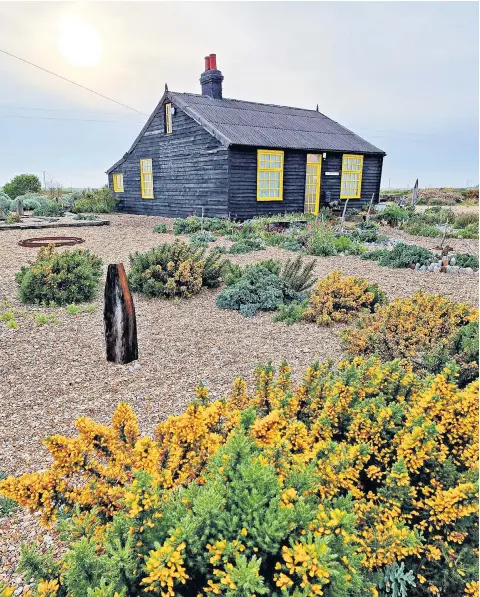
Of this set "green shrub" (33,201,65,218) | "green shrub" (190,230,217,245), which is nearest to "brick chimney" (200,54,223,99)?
"green shrub" (33,201,65,218)

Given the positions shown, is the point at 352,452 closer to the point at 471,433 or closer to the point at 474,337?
the point at 471,433

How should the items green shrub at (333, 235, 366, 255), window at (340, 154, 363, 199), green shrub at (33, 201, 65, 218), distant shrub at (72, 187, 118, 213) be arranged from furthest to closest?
distant shrub at (72, 187, 118, 213) → green shrub at (33, 201, 65, 218) → window at (340, 154, 363, 199) → green shrub at (333, 235, 366, 255)

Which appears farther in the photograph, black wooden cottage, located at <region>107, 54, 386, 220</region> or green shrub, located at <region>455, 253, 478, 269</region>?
black wooden cottage, located at <region>107, 54, 386, 220</region>

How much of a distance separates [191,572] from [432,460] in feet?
3.77

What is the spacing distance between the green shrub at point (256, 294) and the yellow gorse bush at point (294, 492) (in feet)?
11.7

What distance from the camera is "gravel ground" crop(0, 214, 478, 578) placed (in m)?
3.22

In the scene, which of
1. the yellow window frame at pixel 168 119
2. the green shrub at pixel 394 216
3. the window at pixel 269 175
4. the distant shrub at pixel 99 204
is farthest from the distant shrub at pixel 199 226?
the distant shrub at pixel 99 204

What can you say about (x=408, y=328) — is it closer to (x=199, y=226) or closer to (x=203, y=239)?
(x=203, y=239)

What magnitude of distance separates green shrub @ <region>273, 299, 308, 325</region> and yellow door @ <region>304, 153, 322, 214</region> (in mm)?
12767

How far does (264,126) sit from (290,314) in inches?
554

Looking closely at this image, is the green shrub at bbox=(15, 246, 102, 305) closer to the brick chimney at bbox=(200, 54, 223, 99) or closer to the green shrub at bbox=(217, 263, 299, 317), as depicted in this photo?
the green shrub at bbox=(217, 263, 299, 317)

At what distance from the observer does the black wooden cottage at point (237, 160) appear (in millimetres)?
15778

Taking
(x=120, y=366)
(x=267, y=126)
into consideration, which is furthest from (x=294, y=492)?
(x=267, y=126)

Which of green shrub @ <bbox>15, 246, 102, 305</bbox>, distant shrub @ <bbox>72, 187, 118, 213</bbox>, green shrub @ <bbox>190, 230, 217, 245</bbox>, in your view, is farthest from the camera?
distant shrub @ <bbox>72, 187, 118, 213</bbox>
